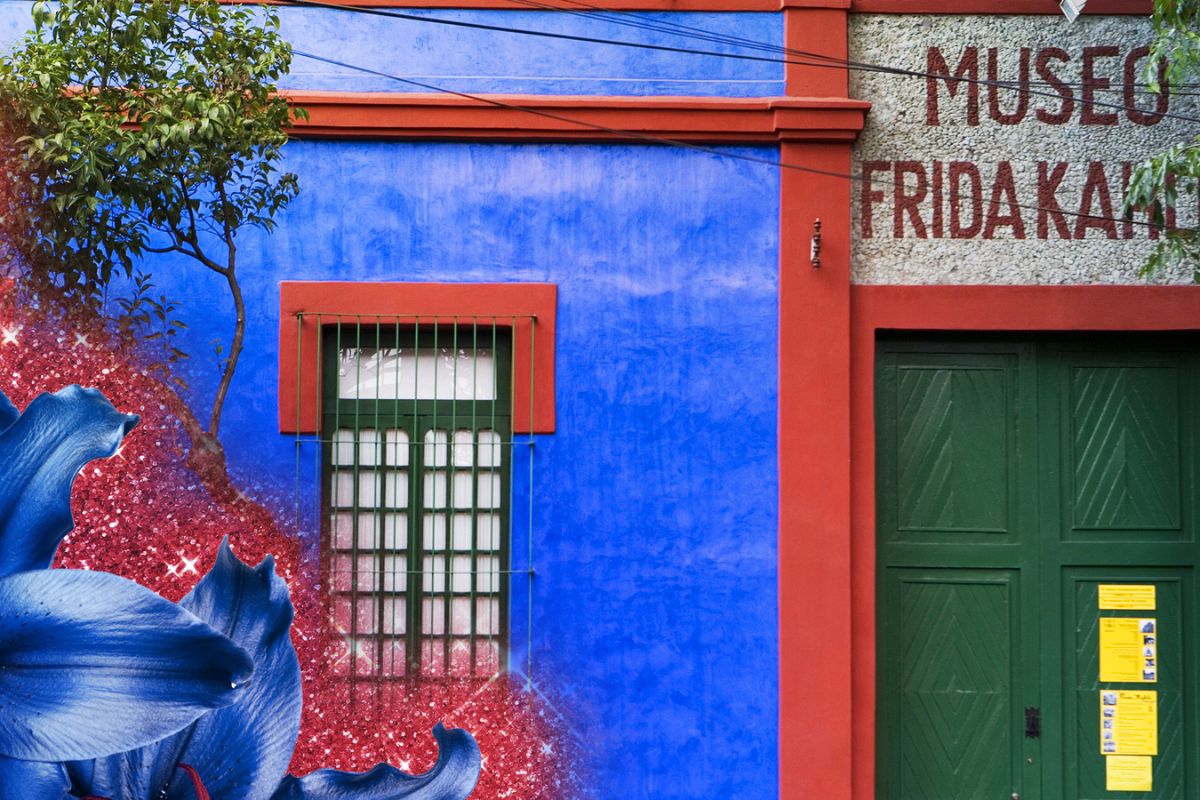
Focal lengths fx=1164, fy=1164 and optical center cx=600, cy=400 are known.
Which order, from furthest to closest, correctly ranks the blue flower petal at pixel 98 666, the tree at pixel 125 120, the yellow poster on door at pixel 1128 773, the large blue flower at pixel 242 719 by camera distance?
1. the yellow poster on door at pixel 1128 773
2. the tree at pixel 125 120
3. the large blue flower at pixel 242 719
4. the blue flower petal at pixel 98 666

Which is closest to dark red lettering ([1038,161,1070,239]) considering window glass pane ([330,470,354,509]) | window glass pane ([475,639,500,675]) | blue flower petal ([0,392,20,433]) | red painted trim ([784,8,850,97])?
red painted trim ([784,8,850,97])

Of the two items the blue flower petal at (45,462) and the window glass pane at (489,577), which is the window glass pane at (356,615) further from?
the blue flower petal at (45,462)

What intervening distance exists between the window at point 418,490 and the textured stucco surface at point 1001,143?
6.32 ft

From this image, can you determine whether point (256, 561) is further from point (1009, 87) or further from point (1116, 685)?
point (1009, 87)

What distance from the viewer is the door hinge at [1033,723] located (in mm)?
5441

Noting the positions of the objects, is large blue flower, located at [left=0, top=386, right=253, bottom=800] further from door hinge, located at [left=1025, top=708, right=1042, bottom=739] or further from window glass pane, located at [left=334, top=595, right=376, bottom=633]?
door hinge, located at [left=1025, top=708, right=1042, bottom=739]

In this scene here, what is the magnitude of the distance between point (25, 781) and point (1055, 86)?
5591 millimetres

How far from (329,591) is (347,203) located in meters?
1.77

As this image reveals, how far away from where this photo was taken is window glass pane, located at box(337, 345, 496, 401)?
17.6ft

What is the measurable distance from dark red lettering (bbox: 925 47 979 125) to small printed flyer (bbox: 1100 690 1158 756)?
2803 millimetres

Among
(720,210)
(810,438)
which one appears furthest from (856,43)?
(810,438)

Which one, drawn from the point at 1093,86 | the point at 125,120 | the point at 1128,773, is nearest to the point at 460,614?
the point at 125,120

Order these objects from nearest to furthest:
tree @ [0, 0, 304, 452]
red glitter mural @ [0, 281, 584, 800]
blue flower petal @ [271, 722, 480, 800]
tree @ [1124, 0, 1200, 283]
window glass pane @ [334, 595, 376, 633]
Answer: blue flower petal @ [271, 722, 480, 800]
tree @ [0, 0, 304, 452]
tree @ [1124, 0, 1200, 283]
red glitter mural @ [0, 281, 584, 800]
window glass pane @ [334, 595, 376, 633]

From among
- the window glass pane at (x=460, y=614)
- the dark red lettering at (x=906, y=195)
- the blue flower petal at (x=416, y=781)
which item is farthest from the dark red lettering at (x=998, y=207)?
the blue flower petal at (x=416, y=781)
